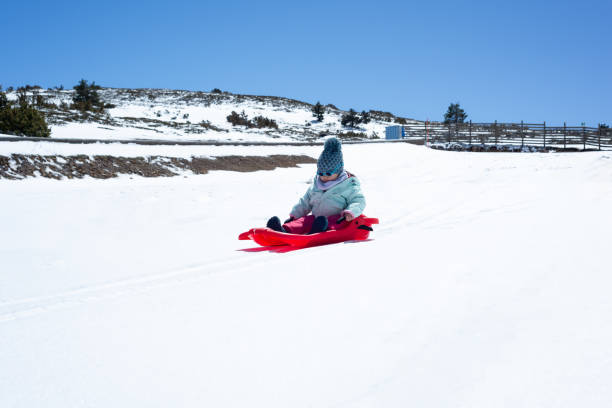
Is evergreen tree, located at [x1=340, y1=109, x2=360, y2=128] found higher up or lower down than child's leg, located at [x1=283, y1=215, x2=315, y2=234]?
higher up

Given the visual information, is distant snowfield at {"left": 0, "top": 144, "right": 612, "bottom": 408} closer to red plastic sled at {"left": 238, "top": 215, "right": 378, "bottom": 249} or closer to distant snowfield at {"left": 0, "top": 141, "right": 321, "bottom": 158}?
red plastic sled at {"left": 238, "top": 215, "right": 378, "bottom": 249}

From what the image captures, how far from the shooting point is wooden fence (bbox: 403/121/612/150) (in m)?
28.2

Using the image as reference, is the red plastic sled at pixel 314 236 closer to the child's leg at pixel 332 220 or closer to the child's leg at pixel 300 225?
the child's leg at pixel 332 220

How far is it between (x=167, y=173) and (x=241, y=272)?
9.19 metres

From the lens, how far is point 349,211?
529 centimetres

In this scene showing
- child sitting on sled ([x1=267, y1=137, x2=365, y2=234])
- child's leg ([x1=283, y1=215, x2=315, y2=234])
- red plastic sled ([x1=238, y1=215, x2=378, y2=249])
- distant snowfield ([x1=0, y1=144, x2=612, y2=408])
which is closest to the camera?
distant snowfield ([x1=0, y1=144, x2=612, y2=408])

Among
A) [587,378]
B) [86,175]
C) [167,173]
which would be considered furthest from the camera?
[167,173]

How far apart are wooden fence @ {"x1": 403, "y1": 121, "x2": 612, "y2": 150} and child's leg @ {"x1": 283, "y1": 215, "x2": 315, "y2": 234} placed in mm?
23060

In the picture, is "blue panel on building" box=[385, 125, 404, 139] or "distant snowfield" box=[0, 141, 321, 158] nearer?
"distant snowfield" box=[0, 141, 321, 158]

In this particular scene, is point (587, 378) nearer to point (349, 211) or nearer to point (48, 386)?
point (48, 386)

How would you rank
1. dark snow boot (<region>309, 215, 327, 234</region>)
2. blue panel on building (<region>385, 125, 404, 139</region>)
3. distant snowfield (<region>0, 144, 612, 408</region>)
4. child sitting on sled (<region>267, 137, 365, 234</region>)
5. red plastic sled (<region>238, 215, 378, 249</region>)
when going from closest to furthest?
distant snowfield (<region>0, 144, 612, 408</region>) → red plastic sled (<region>238, 215, 378, 249</region>) → dark snow boot (<region>309, 215, 327, 234</region>) → child sitting on sled (<region>267, 137, 365, 234</region>) → blue panel on building (<region>385, 125, 404, 139</region>)

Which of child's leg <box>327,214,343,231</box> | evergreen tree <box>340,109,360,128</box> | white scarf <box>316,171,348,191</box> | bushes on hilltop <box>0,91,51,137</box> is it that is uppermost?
evergreen tree <box>340,109,360,128</box>

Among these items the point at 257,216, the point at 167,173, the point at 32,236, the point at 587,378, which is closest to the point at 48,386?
the point at 587,378

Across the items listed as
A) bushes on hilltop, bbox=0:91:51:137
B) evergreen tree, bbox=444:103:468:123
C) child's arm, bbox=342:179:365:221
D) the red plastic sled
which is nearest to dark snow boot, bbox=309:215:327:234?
the red plastic sled
